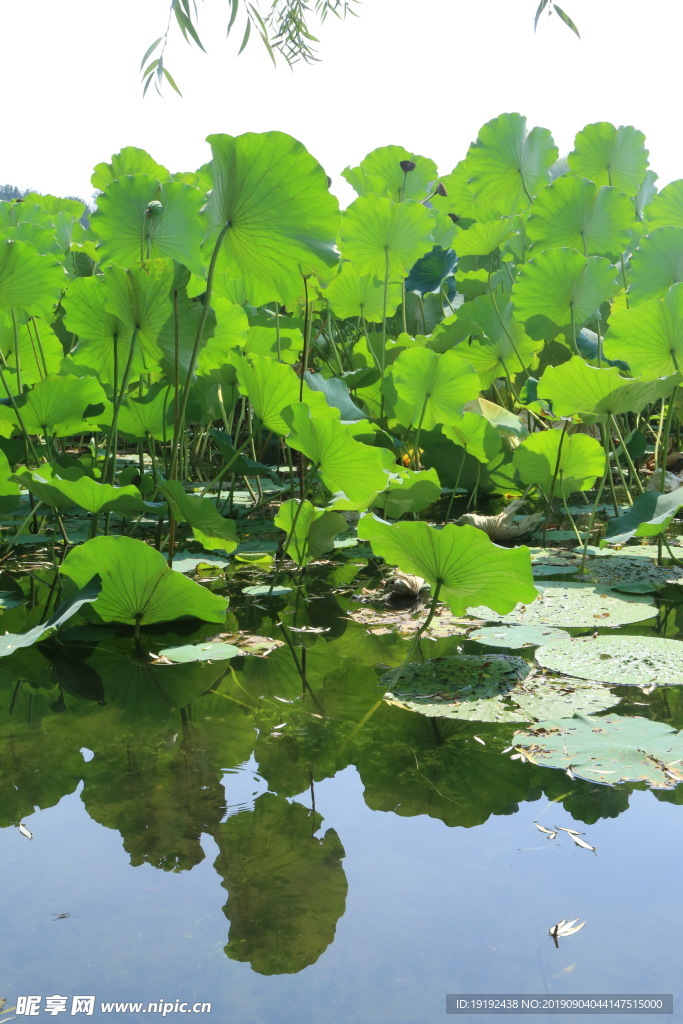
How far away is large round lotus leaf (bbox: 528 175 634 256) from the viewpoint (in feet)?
7.87

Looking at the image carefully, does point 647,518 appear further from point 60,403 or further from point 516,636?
point 60,403

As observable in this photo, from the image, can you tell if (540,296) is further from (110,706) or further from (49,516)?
(110,706)

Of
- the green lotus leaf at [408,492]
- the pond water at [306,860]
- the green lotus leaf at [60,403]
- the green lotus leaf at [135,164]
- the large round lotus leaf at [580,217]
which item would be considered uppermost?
the green lotus leaf at [135,164]

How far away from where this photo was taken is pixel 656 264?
215cm

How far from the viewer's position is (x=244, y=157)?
125cm

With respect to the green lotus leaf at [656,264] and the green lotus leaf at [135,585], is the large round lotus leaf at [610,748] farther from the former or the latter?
the green lotus leaf at [656,264]

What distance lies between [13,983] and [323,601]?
0.96 meters

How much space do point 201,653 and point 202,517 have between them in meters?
0.35

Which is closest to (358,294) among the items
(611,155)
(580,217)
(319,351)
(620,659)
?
(319,351)

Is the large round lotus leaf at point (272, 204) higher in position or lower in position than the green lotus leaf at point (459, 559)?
higher

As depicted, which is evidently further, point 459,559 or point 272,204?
point 272,204

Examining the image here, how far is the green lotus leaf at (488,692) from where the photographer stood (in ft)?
3.18

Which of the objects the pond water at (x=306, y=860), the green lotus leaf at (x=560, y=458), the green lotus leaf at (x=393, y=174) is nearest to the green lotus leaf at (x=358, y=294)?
the green lotus leaf at (x=393, y=174)

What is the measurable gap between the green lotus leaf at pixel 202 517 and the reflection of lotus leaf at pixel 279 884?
0.68m
